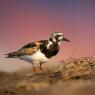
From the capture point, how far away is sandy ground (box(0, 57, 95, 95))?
9741 mm

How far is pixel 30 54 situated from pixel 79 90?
26.5 feet

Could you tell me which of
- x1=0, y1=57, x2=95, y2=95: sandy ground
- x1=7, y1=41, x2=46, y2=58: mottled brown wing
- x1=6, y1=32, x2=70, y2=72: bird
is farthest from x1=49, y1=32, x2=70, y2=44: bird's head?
x1=0, y1=57, x2=95, y2=95: sandy ground

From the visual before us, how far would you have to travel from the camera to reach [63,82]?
11219 mm

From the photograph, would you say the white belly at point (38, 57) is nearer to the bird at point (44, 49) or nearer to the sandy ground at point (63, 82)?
the bird at point (44, 49)

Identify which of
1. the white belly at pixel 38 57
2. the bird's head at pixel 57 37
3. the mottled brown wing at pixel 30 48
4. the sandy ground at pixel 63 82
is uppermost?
the bird's head at pixel 57 37

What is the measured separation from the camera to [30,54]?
1747cm

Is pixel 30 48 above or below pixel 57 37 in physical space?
below

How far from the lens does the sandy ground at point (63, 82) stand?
384 inches

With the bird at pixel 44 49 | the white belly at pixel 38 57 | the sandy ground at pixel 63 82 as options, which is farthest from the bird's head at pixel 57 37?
the sandy ground at pixel 63 82

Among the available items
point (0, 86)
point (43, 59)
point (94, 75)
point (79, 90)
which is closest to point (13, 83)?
point (0, 86)

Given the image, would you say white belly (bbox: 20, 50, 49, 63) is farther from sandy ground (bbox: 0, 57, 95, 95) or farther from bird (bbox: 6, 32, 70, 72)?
sandy ground (bbox: 0, 57, 95, 95)

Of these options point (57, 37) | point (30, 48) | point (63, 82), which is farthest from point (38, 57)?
point (63, 82)

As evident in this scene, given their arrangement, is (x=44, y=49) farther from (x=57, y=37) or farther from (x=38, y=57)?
(x=57, y=37)

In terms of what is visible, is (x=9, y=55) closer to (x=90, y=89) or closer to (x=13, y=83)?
(x=13, y=83)
